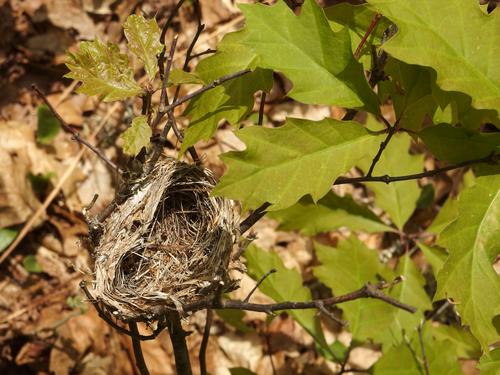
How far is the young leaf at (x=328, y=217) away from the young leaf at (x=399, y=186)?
11 cm

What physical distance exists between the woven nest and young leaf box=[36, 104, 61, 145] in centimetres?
170

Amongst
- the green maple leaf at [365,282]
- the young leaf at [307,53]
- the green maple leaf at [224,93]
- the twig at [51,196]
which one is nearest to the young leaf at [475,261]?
the young leaf at [307,53]

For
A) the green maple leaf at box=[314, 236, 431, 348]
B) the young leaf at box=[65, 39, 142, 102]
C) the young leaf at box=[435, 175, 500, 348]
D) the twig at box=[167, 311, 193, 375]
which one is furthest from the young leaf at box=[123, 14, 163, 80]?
the green maple leaf at box=[314, 236, 431, 348]

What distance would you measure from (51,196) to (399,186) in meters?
1.81

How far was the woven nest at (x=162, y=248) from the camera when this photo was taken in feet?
4.78

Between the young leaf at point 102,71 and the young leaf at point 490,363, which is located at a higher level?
the young leaf at point 102,71

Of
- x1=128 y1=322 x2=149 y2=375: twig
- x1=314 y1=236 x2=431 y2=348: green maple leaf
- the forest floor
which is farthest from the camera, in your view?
the forest floor

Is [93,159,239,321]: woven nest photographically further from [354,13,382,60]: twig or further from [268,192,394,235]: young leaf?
[268,192,394,235]: young leaf

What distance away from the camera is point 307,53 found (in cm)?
141

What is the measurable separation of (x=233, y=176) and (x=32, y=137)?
219 cm

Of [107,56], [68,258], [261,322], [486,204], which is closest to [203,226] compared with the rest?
[107,56]

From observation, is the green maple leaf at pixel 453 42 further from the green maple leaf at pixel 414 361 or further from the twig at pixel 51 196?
the twig at pixel 51 196

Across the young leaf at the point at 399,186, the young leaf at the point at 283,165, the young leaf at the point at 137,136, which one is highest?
the young leaf at the point at 137,136

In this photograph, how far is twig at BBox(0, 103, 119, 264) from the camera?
291 cm
